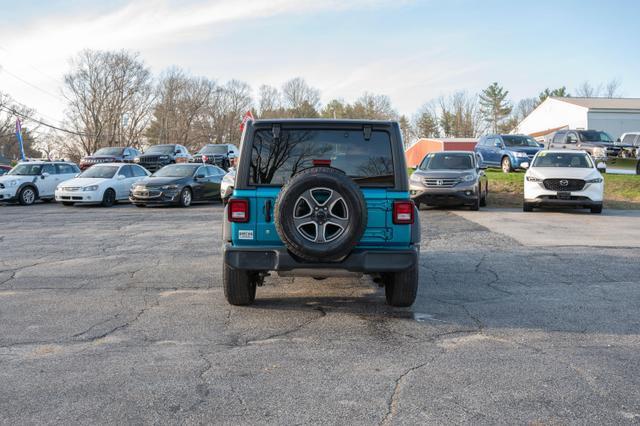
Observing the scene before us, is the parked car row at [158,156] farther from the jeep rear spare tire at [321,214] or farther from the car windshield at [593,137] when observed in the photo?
the jeep rear spare tire at [321,214]

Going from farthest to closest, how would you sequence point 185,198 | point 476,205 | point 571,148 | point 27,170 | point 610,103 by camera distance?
point 610,103 < point 571,148 < point 27,170 < point 185,198 < point 476,205

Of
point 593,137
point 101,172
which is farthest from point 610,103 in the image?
point 101,172

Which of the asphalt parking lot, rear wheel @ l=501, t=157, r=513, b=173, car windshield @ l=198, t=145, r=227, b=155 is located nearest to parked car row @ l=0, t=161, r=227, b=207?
the asphalt parking lot

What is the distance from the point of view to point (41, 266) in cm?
867

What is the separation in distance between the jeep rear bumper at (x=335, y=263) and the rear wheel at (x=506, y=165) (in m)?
20.2

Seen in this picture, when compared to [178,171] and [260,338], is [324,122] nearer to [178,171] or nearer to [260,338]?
[260,338]

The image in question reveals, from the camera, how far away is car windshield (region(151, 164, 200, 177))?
65.6ft

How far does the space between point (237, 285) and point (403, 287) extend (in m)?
1.69

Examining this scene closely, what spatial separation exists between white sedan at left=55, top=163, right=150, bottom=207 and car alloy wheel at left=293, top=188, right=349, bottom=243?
15.4 m

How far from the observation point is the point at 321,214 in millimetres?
5363

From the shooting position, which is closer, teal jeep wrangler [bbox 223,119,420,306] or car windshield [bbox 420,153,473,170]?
teal jeep wrangler [bbox 223,119,420,306]

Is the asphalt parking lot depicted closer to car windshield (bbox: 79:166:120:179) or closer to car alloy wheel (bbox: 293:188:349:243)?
car alloy wheel (bbox: 293:188:349:243)

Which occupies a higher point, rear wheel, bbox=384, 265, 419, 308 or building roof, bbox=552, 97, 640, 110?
building roof, bbox=552, 97, 640, 110

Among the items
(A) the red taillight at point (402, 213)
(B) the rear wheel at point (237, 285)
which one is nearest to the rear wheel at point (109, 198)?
(B) the rear wheel at point (237, 285)
